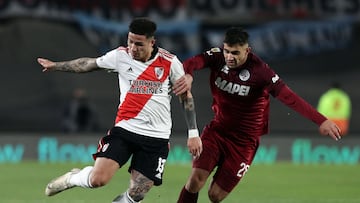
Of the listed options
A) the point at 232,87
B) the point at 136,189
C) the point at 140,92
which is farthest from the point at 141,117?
the point at 232,87

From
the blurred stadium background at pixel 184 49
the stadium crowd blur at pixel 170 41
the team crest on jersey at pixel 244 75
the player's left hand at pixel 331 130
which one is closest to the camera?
the player's left hand at pixel 331 130

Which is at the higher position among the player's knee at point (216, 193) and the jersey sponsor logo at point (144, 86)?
the jersey sponsor logo at point (144, 86)

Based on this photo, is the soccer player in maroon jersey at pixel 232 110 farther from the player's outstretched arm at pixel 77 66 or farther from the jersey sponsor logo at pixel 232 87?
the player's outstretched arm at pixel 77 66

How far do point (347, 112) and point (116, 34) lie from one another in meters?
4.82

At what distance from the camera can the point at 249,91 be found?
1010 cm

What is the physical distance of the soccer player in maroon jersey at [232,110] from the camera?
32.2ft

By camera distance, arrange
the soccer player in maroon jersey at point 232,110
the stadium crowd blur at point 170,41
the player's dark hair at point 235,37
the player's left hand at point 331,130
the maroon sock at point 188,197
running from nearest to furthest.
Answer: the player's left hand at point 331,130, the player's dark hair at point 235,37, the soccer player in maroon jersey at point 232,110, the maroon sock at point 188,197, the stadium crowd blur at point 170,41

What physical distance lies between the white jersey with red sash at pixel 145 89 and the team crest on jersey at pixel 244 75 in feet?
2.53

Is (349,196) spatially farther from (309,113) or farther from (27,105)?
(27,105)

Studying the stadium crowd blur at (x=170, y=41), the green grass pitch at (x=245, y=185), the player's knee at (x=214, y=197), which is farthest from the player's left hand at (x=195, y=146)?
the stadium crowd blur at (x=170, y=41)

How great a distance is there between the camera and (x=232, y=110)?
10258 mm

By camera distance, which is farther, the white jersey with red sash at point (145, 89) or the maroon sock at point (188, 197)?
the maroon sock at point (188, 197)

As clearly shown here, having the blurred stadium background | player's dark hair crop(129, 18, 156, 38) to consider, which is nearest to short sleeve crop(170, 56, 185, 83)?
player's dark hair crop(129, 18, 156, 38)

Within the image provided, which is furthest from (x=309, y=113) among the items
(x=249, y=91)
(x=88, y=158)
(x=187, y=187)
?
(x=88, y=158)
